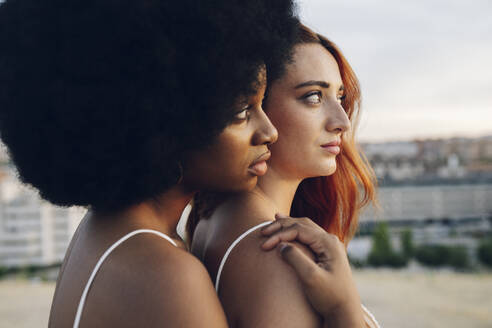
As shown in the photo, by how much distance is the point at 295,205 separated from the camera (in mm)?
2486

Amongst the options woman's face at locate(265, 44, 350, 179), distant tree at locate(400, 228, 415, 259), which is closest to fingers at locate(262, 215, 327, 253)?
woman's face at locate(265, 44, 350, 179)

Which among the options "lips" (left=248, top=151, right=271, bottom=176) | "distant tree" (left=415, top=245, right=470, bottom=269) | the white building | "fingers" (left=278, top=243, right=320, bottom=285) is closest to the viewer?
"fingers" (left=278, top=243, right=320, bottom=285)

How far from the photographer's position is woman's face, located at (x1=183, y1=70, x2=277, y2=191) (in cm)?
145

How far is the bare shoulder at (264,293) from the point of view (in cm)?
142

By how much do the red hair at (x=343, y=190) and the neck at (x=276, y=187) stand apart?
405 mm

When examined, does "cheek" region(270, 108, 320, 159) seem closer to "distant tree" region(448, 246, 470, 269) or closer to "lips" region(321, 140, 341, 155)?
"lips" region(321, 140, 341, 155)

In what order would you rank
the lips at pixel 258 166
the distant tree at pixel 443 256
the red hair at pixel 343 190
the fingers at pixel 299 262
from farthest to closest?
the distant tree at pixel 443 256, the red hair at pixel 343 190, the lips at pixel 258 166, the fingers at pixel 299 262

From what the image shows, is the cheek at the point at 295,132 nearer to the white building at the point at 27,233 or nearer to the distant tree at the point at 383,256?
the distant tree at the point at 383,256

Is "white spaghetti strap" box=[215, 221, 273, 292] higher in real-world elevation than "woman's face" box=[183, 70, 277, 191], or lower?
lower

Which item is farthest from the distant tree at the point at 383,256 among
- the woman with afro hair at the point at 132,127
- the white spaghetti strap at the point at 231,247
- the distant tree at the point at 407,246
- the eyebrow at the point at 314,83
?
the woman with afro hair at the point at 132,127

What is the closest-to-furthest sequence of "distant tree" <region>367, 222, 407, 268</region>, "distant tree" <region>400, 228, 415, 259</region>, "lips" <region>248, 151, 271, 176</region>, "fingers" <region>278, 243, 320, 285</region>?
1. "fingers" <region>278, 243, 320, 285</region>
2. "lips" <region>248, 151, 271, 176</region>
3. "distant tree" <region>367, 222, 407, 268</region>
4. "distant tree" <region>400, 228, 415, 259</region>

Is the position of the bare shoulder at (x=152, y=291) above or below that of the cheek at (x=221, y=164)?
below

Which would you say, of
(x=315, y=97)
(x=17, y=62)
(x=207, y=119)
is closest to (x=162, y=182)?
(x=207, y=119)

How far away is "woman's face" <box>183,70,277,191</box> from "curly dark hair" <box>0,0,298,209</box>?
44 mm
